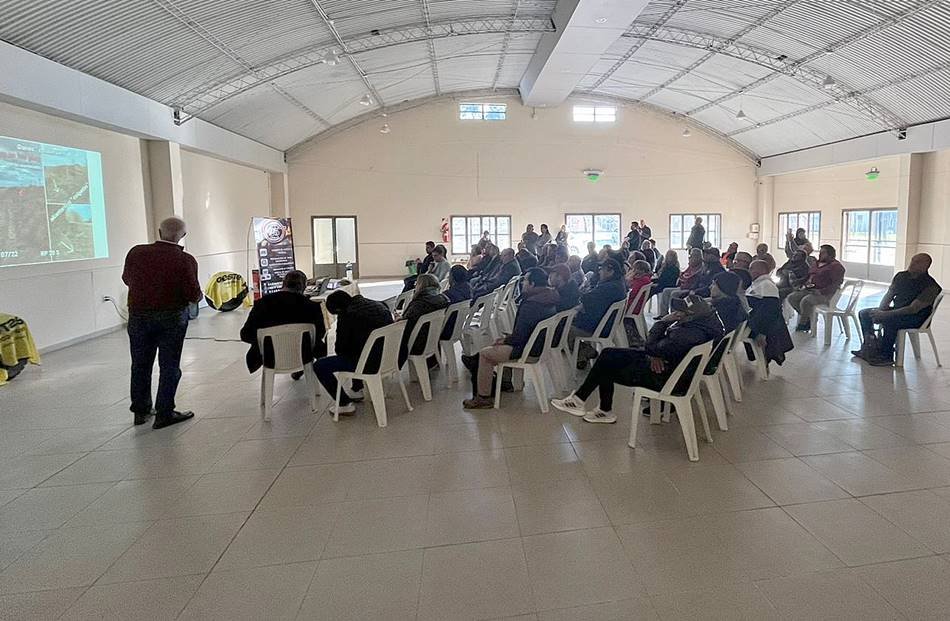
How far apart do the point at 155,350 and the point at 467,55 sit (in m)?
10.4

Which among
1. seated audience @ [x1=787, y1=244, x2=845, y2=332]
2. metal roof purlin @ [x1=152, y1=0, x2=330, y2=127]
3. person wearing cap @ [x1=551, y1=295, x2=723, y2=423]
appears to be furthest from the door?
person wearing cap @ [x1=551, y1=295, x2=723, y2=423]

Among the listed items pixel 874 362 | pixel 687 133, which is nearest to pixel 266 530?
pixel 874 362

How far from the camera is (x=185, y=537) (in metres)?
2.78

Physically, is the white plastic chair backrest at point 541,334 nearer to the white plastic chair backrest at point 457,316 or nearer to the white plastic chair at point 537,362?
the white plastic chair at point 537,362

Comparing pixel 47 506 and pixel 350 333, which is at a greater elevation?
pixel 350 333

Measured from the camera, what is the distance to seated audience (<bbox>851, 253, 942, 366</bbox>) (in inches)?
221

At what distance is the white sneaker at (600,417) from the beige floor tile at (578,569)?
1.49 metres

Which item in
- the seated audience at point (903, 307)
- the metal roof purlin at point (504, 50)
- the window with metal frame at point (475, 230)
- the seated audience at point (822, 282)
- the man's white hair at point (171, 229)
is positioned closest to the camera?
the man's white hair at point (171, 229)

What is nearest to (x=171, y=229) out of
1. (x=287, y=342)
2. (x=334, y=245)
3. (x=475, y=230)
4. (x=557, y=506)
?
(x=287, y=342)

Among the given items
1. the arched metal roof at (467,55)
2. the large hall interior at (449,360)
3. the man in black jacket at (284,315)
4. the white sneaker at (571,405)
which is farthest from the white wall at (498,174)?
the white sneaker at (571,405)

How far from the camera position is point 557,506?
9.86ft

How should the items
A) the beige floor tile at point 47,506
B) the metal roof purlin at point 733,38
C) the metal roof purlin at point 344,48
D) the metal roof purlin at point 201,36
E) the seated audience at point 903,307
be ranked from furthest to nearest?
1. the metal roof purlin at point 733,38
2. the metal roof purlin at point 344,48
3. the metal roof purlin at point 201,36
4. the seated audience at point 903,307
5. the beige floor tile at point 47,506

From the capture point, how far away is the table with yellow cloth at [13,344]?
5.66 meters

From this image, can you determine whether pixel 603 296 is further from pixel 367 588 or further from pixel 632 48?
pixel 632 48
